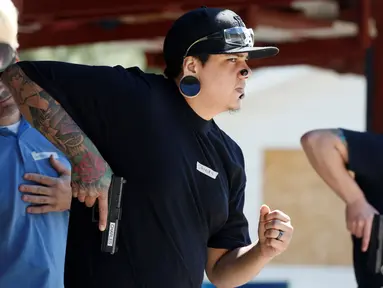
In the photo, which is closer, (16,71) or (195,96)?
(16,71)

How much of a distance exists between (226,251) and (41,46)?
162 inches

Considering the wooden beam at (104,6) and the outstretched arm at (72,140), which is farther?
the wooden beam at (104,6)

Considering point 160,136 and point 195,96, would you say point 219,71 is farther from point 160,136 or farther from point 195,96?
point 160,136

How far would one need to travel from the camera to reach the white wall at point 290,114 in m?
9.66

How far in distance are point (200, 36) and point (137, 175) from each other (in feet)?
1.69

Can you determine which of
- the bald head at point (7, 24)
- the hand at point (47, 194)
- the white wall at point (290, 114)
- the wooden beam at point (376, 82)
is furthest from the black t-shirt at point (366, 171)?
the white wall at point (290, 114)

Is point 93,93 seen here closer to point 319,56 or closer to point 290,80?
point 319,56

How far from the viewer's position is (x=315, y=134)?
14.9 feet

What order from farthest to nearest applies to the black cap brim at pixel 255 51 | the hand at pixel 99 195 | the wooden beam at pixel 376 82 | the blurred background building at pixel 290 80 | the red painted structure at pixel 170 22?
1. the blurred background building at pixel 290 80
2. the red painted structure at pixel 170 22
3. the wooden beam at pixel 376 82
4. the black cap brim at pixel 255 51
5. the hand at pixel 99 195

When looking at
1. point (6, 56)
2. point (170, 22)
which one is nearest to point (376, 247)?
point (6, 56)

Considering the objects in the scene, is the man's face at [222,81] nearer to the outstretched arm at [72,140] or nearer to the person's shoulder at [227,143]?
the person's shoulder at [227,143]

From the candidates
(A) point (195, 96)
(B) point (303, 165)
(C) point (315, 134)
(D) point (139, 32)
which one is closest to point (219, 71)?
(A) point (195, 96)

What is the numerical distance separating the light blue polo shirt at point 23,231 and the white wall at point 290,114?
6022 millimetres

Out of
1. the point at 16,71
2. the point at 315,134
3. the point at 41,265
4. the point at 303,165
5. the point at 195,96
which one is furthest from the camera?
the point at 303,165
